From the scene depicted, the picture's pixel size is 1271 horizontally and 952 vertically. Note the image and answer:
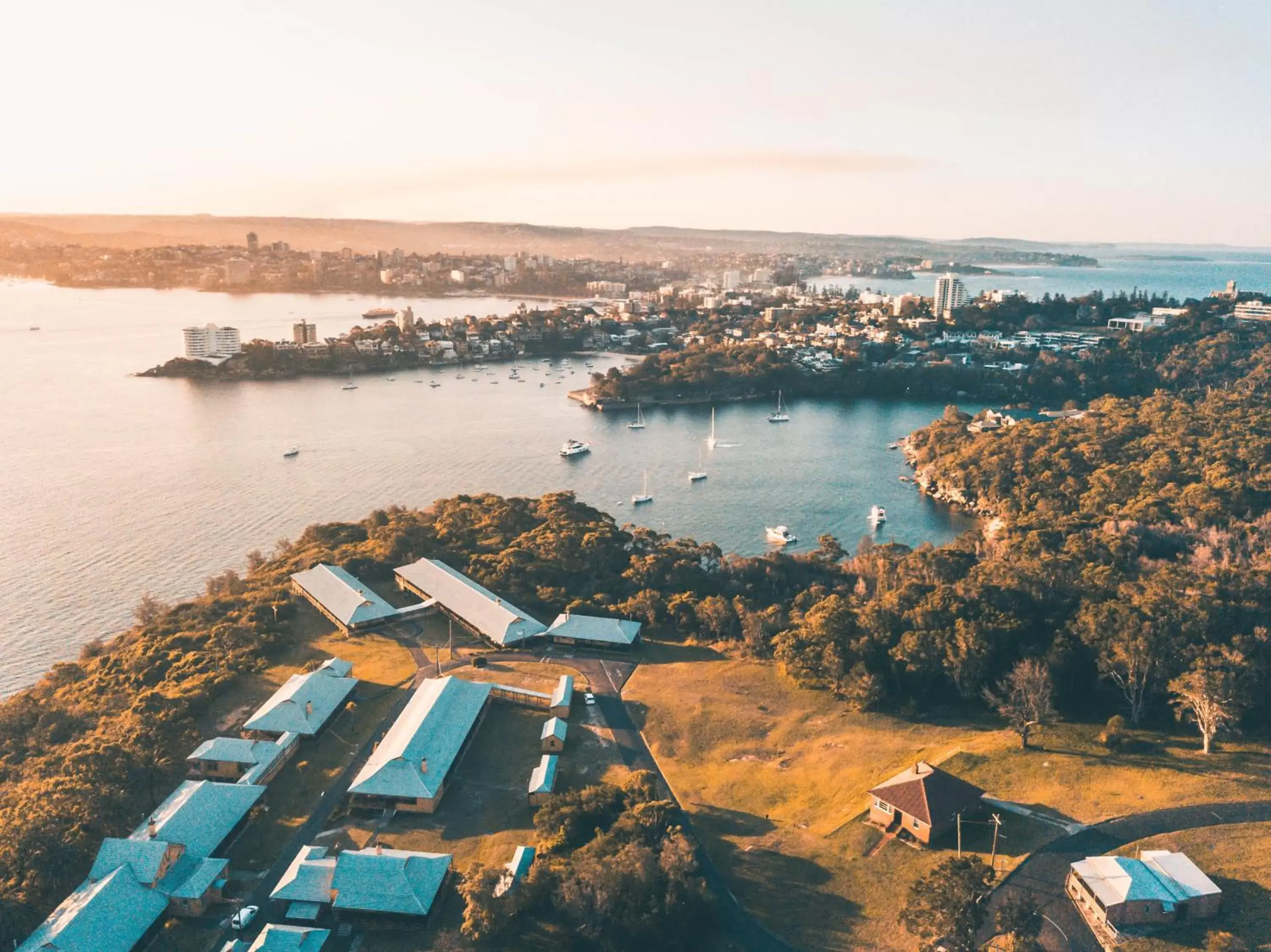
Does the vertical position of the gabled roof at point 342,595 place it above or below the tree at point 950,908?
below

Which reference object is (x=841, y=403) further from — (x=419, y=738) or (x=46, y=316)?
(x=46, y=316)

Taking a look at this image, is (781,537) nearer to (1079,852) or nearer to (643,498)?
(643,498)

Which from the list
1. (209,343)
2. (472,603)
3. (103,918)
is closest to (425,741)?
(103,918)

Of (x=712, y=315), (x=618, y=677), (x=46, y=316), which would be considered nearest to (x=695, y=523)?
(x=618, y=677)

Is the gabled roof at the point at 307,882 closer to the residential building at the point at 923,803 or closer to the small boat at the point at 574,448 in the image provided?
the residential building at the point at 923,803

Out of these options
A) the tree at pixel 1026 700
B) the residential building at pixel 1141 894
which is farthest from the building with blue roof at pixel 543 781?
the tree at pixel 1026 700

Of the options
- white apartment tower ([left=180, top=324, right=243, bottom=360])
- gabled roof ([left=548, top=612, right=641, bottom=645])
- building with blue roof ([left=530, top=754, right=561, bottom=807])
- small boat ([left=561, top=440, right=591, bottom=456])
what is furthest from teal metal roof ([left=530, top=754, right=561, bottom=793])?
white apartment tower ([left=180, top=324, right=243, bottom=360])
